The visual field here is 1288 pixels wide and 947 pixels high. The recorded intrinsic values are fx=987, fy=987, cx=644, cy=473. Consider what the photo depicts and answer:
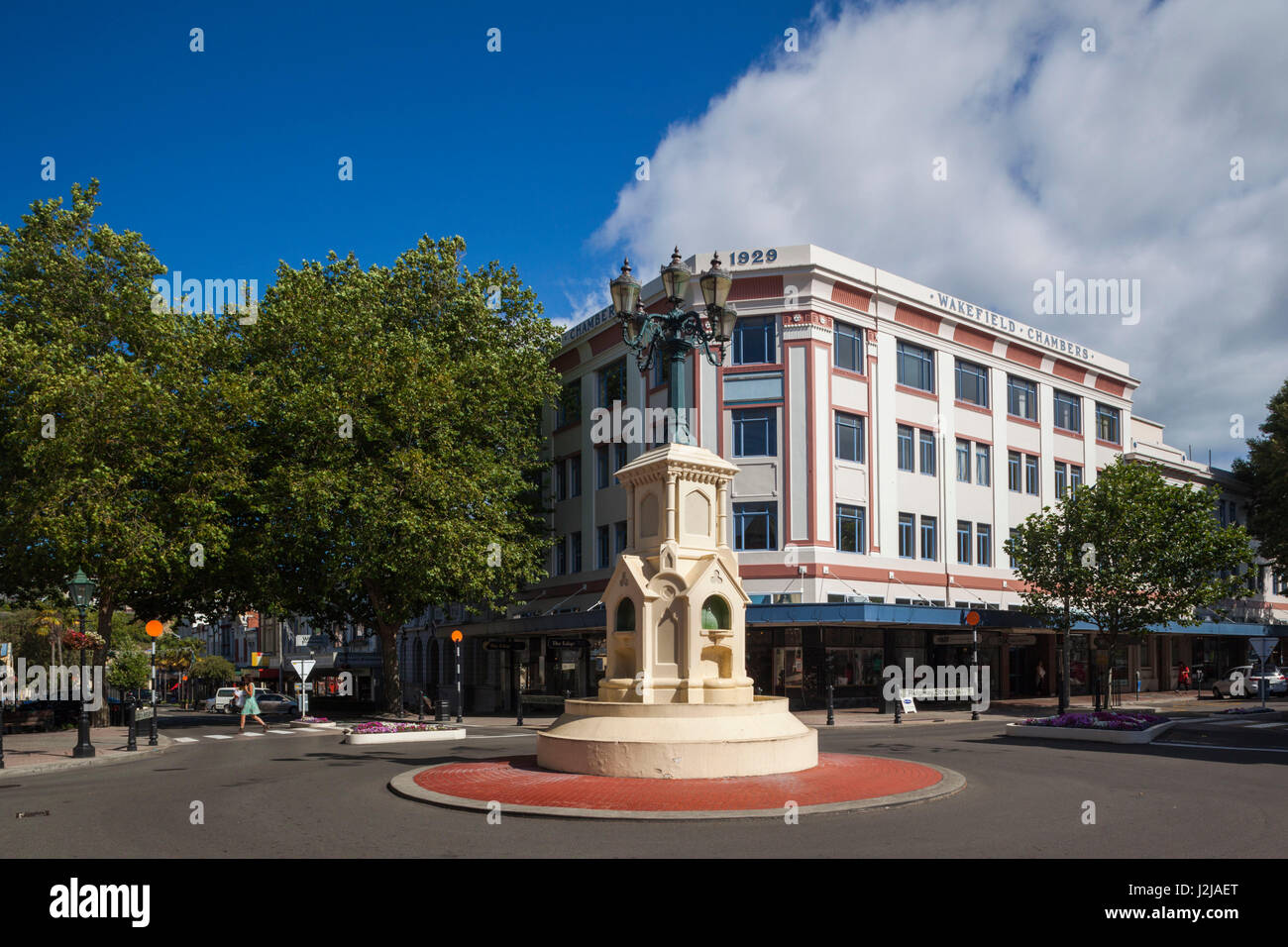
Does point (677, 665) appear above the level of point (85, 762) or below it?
above

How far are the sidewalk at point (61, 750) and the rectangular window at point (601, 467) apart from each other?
18659mm

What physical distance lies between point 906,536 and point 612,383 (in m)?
13.3

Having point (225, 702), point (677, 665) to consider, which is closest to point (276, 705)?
point (225, 702)

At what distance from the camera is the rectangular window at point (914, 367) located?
3831 centimetres

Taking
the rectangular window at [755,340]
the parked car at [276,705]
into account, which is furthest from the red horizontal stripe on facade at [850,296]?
the parked car at [276,705]

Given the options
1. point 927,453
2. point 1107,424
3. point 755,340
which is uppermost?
point 755,340

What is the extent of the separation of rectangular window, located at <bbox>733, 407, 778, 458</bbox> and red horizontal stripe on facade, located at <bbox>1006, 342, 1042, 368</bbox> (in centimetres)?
1381

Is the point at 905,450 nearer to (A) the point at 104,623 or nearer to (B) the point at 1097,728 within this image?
(B) the point at 1097,728

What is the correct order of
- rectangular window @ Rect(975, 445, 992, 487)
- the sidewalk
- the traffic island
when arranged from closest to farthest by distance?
the traffic island
the sidewalk
rectangular window @ Rect(975, 445, 992, 487)

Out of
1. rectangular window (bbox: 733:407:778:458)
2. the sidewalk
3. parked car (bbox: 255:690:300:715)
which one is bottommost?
parked car (bbox: 255:690:300:715)

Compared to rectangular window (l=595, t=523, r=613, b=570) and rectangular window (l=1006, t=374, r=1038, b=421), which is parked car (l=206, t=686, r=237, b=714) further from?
rectangular window (l=1006, t=374, r=1038, b=421)

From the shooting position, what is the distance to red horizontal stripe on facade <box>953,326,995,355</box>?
40531mm

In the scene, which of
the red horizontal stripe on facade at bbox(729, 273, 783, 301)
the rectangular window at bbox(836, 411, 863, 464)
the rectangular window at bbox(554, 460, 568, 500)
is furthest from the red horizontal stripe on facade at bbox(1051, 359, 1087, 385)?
the rectangular window at bbox(554, 460, 568, 500)

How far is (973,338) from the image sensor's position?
41.1 meters
